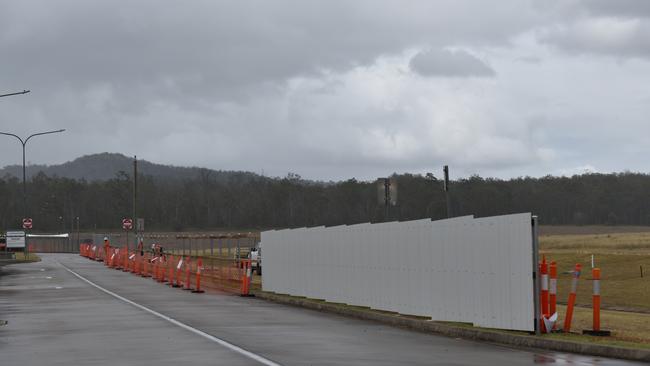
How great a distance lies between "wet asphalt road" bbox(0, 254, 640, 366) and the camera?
15.4 m

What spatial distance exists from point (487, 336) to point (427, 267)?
13.3 feet

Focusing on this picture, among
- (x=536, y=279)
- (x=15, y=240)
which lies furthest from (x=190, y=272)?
(x=15, y=240)

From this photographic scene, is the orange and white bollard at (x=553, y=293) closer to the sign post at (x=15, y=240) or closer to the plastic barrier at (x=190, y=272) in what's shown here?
the plastic barrier at (x=190, y=272)

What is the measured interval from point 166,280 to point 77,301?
46.4ft

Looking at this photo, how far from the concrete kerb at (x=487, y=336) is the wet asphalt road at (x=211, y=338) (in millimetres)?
364

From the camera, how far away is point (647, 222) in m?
179

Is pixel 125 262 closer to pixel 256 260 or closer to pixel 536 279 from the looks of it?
pixel 256 260

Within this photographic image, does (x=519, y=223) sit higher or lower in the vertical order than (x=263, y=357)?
higher

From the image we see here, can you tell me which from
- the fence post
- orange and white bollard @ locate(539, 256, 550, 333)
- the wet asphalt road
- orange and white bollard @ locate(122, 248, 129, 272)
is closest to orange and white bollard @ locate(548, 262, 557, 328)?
orange and white bollard @ locate(539, 256, 550, 333)

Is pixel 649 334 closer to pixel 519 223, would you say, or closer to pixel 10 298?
pixel 519 223

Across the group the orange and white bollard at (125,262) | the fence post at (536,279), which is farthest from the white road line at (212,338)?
the orange and white bollard at (125,262)

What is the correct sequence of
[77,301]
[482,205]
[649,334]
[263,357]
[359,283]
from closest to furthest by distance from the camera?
[263,357] < [649,334] < [359,283] < [77,301] < [482,205]

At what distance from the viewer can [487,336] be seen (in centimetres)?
1892

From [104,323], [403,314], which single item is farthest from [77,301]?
[403,314]
